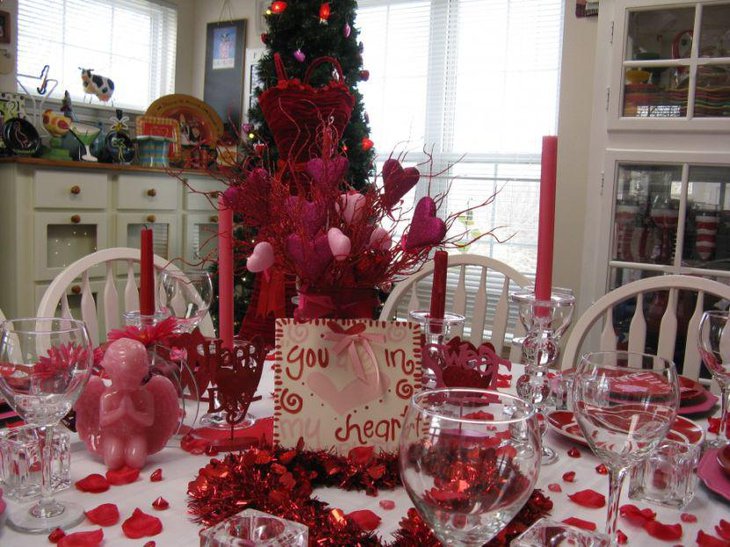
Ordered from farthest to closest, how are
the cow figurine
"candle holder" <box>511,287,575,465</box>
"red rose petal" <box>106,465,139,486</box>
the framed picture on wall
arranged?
the framed picture on wall → the cow figurine → "candle holder" <box>511,287,575,465</box> → "red rose petal" <box>106,465,139,486</box>

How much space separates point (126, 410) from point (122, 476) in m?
0.07

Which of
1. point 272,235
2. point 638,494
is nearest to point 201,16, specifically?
point 272,235

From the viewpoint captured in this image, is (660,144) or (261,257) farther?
(660,144)

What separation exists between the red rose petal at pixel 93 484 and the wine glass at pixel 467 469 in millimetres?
421

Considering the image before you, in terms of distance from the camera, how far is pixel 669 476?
2.49ft

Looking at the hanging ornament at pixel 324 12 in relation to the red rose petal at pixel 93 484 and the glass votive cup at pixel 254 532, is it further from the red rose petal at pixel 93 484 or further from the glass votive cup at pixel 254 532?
the glass votive cup at pixel 254 532

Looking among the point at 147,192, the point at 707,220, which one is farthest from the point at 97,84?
the point at 707,220

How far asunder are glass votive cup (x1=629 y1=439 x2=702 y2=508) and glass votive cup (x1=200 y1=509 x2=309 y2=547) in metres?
0.42

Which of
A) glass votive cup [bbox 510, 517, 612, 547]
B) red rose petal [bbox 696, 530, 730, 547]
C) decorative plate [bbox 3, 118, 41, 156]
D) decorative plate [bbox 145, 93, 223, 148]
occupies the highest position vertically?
decorative plate [bbox 145, 93, 223, 148]

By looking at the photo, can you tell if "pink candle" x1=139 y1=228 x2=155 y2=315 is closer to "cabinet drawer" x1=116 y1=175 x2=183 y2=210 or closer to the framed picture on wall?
"cabinet drawer" x1=116 y1=175 x2=183 y2=210

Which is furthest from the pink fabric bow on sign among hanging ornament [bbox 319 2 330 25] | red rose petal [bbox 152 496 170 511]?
hanging ornament [bbox 319 2 330 25]

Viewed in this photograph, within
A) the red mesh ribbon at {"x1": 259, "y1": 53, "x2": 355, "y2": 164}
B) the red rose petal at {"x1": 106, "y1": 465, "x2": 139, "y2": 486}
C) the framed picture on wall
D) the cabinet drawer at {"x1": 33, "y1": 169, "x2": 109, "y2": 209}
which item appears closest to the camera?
the red rose petal at {"x1": 106, "y1": 465, "x2": 139, "y2": 486}

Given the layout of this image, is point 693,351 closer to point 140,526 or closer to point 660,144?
point 660,144

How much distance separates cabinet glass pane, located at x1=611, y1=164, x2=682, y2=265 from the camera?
8.21 ft
